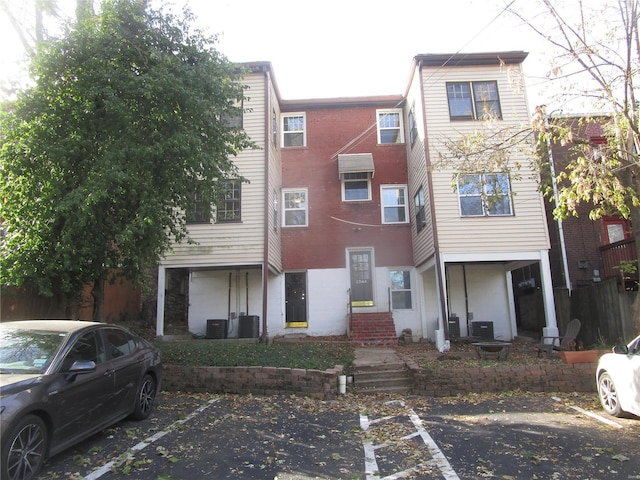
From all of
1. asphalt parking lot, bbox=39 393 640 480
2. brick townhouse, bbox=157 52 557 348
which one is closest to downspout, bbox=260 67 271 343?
brick townhouse, bbox=157 52 557 348

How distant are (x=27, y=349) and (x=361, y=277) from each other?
1181 centimetres

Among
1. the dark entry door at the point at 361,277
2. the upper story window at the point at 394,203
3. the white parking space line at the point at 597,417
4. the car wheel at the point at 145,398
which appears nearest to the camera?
the white parking space line at the point at 597,417

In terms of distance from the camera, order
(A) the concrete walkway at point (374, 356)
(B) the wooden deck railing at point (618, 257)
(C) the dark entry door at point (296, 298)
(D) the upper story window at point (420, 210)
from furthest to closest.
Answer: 1. (C) the dark entry door at point (296, 298)
2. (D) the upper story window at point (420, 210)
3. (B) the wooden deck railing at point (618, 257)
4. (A) the concrete walkway at point (374, 356)

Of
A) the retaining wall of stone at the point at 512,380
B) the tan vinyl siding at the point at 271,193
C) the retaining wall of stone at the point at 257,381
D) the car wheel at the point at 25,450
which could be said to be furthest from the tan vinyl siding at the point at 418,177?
the car wheel at the point at 25,450

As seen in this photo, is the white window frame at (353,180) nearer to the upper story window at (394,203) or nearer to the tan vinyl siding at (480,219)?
the upper story window at (394,203)

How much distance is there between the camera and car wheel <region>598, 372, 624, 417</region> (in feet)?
20.1

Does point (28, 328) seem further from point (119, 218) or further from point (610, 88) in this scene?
point (610, 88)

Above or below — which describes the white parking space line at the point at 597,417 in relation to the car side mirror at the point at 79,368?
below

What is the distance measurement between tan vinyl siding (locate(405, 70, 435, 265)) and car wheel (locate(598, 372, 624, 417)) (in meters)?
6.44

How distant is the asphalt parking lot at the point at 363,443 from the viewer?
4.43 metres

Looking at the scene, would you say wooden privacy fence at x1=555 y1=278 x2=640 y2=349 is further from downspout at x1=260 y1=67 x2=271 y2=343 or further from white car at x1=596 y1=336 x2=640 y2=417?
downspout at x1=260 y1=67 x2=271 y2=343

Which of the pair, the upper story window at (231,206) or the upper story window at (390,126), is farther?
the upper story window at (390,126)

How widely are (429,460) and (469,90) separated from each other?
1186 cm

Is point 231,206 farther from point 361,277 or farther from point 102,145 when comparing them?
point 102,145
